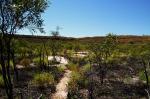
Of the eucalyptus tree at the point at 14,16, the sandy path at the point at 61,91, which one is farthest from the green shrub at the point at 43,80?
the eucalyptus tree at the point at 14,16

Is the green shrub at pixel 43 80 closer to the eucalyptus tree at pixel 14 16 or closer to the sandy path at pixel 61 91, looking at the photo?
the sandy path at pixel 61 91

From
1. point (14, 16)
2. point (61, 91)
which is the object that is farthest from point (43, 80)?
point (14, 16)

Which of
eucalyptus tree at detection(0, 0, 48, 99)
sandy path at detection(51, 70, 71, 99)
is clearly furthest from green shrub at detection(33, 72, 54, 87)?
eucalyptus tree at detection(0, 0, 48, 99)

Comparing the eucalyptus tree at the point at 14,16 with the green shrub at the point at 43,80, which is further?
the green shrub at the point at 43,80

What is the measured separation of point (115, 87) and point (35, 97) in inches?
320

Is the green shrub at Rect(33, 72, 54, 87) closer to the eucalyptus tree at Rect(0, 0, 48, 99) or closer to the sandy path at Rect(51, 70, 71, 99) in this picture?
the sandy path at Rect(51, 70, 71, 99)

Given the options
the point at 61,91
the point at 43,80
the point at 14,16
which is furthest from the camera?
the point at 43,80

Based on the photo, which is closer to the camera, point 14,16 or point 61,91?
point 14,16

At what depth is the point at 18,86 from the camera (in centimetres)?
3256

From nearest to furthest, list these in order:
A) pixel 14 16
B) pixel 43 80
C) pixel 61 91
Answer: pixel 14 16, pixel 61 91, pixel 43 80

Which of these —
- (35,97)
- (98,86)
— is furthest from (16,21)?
(98,86)

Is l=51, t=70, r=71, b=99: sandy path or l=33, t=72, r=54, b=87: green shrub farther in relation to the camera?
l=33, t=72, r=54, b=87: green shrub

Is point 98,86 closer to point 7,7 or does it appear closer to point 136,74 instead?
point 136,74

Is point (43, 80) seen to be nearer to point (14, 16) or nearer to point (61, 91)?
point (61, 91)
